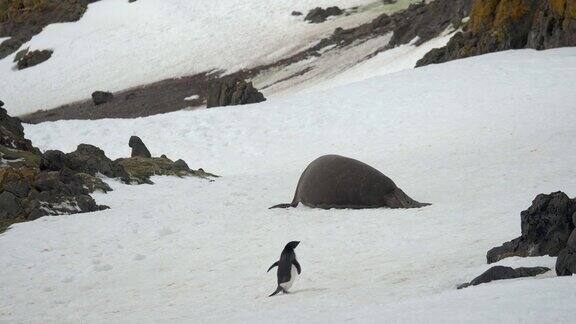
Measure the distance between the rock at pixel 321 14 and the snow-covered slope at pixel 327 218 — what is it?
26.2 m

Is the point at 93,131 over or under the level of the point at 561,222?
under

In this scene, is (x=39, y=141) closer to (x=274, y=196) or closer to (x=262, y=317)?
(x=274, y=196)

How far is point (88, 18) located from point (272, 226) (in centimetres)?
5429

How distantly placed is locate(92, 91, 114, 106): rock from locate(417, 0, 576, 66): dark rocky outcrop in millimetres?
20875

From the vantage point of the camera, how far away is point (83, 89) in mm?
57344

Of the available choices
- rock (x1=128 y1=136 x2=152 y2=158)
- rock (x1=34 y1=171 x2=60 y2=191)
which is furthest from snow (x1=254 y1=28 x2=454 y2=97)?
rock (x1=34 y1=171 x2=60 y2=191)

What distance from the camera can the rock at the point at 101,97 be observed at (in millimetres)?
52325

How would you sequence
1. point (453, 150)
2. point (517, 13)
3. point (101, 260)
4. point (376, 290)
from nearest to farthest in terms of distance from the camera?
1. point (376, 290)
2. point (101, 260)
3. point (453, 150)
4. point (517, 13)

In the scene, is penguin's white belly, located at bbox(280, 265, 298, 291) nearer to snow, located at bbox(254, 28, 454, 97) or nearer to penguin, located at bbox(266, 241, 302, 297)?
penguin, located at bbox(266, 241, 302, 297)

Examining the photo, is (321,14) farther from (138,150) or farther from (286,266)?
(286,266)

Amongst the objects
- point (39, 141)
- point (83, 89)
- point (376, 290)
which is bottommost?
point (83, 89)

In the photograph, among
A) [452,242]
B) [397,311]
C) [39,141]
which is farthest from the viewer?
[39,141]

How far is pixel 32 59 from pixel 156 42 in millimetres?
9540

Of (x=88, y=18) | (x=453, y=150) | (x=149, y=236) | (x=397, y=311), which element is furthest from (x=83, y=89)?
(x=397, y=311)
